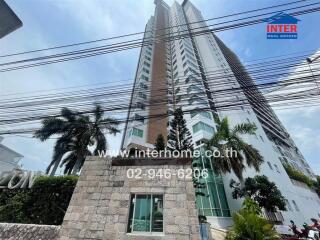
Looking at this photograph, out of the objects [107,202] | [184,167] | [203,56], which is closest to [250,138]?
[184,167]

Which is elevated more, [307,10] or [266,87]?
[307,10]

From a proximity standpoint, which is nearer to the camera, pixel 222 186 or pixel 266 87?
pixel 266 87

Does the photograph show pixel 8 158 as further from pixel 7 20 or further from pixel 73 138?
pixel 7 20

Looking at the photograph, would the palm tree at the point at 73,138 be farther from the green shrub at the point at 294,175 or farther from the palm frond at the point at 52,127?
the green shrub at the point at 294,175

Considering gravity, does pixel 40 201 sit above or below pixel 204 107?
below

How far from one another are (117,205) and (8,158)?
81.0ft

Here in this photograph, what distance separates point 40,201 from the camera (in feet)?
28.4

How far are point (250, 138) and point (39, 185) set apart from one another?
20.5 m

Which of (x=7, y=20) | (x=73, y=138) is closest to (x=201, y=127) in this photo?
(x=73, y=138)

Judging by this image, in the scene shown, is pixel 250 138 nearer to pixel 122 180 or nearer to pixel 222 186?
pixel 222 186

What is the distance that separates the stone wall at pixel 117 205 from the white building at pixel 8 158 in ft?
71.3

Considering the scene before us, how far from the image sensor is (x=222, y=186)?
1616 cm

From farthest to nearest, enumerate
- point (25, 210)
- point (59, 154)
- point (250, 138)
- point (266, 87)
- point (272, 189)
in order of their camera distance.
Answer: point (250, 138) < point (59, 154) < point (272, 189) < point (25, 210) < point (266, 87)

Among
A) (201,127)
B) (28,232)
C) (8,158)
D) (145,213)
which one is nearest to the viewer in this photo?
(145,213)
